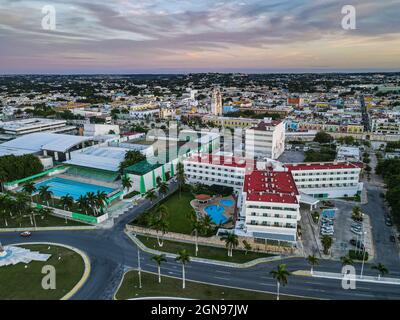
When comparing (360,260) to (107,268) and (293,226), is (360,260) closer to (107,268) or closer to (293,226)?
(293,226)

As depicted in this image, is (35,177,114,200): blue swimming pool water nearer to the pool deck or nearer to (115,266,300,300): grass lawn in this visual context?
the pool deck

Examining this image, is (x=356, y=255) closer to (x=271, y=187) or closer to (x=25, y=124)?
(x=271, y=187)

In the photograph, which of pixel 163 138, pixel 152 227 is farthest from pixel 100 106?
pixel 152 227

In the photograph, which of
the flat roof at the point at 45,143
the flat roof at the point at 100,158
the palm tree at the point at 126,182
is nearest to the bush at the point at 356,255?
the palm tree at the point at 126,182

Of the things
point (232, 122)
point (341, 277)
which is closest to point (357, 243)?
point (341, 277)

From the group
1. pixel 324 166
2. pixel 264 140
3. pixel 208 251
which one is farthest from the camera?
pixel 264 140
